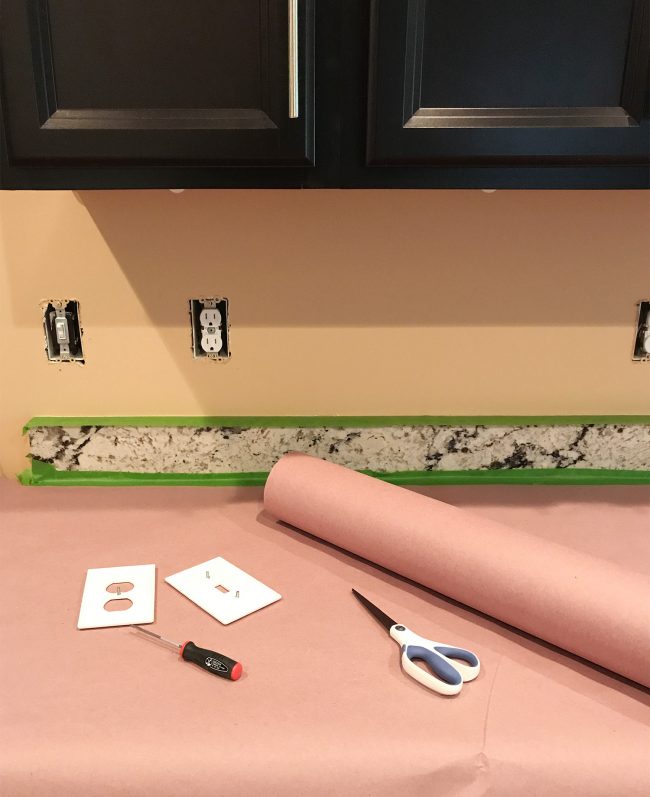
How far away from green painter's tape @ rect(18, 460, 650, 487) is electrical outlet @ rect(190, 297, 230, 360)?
240 millimetres

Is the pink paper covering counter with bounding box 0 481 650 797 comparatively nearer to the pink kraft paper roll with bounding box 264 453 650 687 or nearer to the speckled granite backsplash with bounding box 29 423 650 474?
the pink kraft paper roll with bounding box 264 453 650 687

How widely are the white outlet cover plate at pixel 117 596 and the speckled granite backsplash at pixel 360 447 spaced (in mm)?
333

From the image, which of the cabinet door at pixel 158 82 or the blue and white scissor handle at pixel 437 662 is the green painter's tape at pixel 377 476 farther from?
the cabinet door at pixel 158 82

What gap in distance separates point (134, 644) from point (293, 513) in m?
0.33

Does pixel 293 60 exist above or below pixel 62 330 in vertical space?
above

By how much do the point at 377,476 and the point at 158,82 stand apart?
790 mm

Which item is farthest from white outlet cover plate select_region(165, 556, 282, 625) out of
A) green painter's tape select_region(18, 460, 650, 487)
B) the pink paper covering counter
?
green painter's tape select_region(18, 460, 650, 487)

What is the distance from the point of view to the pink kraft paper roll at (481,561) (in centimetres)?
77

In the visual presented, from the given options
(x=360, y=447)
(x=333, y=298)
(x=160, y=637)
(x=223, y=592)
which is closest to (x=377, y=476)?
(x=360, y=447)

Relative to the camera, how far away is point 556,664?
81 centimetres

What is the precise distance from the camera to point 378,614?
0.87 m

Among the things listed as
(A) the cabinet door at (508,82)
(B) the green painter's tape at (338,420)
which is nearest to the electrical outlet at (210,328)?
(B) the green painter's tape at (338,420)

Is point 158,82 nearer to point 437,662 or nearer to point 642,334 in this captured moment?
point 437,662

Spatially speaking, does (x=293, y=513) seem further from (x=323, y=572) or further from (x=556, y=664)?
(x=556, y=664)
